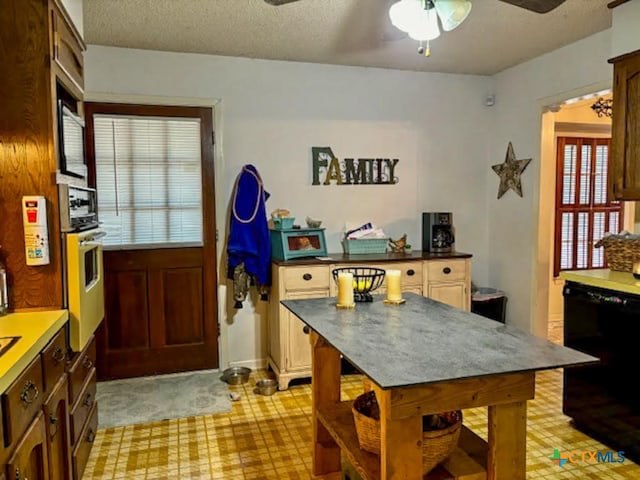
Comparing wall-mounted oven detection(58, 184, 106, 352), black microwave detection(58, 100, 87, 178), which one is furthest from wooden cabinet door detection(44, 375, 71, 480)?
black microwave detection(58, 100, 87, 178)

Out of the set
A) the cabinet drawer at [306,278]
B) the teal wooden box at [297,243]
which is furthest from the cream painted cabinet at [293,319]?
the teal wooden box at [297,243]

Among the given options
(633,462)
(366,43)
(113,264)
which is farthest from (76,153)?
(633,462)

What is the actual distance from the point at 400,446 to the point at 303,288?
2075mm

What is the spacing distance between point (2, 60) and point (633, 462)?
11.2 ft

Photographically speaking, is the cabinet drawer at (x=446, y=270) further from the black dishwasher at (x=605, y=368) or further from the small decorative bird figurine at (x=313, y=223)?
the black dishwasher at (x=605, y=368)

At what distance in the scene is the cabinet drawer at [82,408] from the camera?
86.9 inches

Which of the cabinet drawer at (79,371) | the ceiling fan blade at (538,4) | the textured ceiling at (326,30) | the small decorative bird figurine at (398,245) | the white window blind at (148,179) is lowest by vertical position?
the cabinet drawer at (79,371)

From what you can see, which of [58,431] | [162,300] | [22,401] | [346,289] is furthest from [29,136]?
[162,300]

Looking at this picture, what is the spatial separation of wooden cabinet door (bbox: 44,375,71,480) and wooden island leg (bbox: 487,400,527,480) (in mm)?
1554

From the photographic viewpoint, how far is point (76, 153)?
2473 mm

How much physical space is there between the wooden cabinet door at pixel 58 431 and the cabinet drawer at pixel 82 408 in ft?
0.48

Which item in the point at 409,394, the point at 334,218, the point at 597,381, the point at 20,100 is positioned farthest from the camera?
the point at 334,218

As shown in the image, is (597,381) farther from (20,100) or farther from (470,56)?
(20,100)

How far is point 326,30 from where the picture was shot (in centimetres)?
322
